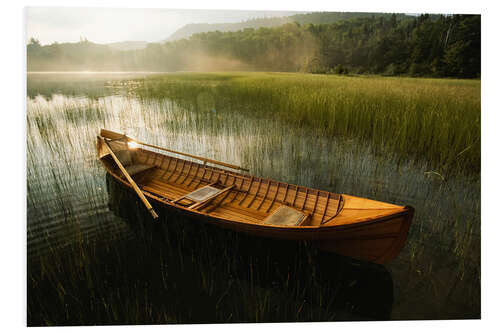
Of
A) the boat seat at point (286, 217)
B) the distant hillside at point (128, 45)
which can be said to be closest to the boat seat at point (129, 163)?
the distant hillside at point (128, 45)

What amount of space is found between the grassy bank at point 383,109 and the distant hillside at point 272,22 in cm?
153

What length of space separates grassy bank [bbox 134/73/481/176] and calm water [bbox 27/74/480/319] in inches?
13.6

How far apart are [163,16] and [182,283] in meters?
3.22

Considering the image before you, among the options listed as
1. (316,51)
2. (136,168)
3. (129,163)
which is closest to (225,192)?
(136,168)

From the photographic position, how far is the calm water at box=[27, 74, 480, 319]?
104 inches

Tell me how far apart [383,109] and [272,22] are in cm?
341

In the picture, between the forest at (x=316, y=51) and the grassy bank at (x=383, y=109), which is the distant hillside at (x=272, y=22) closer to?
the forest at (x=316, y=51)

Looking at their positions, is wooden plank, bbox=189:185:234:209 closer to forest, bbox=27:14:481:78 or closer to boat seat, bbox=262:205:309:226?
boat seat, bbox=262:205:309:226

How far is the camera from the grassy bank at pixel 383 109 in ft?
12.1

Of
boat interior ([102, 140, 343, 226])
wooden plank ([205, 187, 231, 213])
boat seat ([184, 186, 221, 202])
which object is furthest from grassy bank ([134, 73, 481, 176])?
wooden plank ([205, 187, 231, 213])

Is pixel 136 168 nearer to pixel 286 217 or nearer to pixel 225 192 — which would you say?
pixel 225 192

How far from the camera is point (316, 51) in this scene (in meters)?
4.27

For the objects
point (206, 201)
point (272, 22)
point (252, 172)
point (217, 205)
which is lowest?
point (217, 205)
